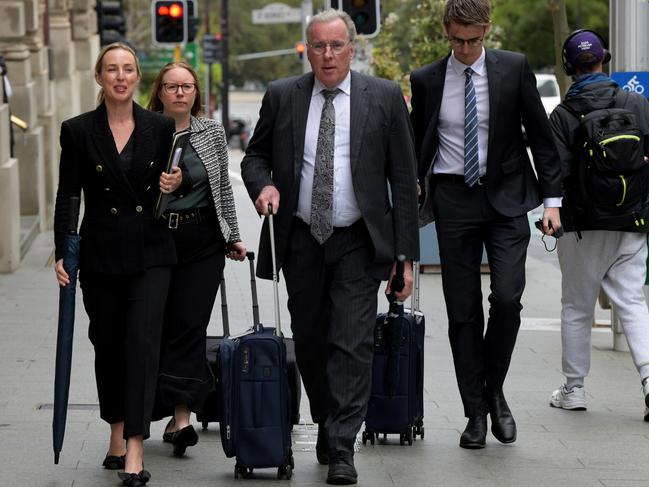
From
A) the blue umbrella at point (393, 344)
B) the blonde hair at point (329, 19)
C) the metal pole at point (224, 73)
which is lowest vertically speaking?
the metal pole at point (224, 73)

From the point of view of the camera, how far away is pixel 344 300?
6980 mm

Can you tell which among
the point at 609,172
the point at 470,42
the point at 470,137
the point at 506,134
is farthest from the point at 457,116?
the point at 609,172

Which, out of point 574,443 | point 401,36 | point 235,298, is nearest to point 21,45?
point 235,298

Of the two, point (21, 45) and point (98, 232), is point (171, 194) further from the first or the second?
point (21, 45)

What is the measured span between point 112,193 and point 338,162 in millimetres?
934

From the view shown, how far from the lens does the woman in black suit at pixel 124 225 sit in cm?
686

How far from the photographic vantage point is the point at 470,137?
7.58 metres

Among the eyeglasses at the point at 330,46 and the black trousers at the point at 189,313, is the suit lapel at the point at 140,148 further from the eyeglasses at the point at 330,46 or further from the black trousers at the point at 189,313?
the eyeglasses at the point at 330,46

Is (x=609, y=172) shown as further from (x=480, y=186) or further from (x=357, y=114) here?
(x=357, y=114)

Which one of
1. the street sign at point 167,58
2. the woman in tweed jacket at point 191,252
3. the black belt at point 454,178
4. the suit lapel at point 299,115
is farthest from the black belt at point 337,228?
the street sign at point 167,58

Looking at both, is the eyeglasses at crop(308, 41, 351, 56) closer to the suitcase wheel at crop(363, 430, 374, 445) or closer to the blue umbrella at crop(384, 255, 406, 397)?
the blue umbrella at crop(384, 255, 406, 397)

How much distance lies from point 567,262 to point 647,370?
29.2 inches

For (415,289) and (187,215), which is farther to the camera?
(415,289)

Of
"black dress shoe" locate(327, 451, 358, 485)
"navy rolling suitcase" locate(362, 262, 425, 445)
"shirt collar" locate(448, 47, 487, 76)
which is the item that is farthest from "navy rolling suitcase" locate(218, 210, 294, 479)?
"shirt collar" locate(448, 47, 487, 76)
